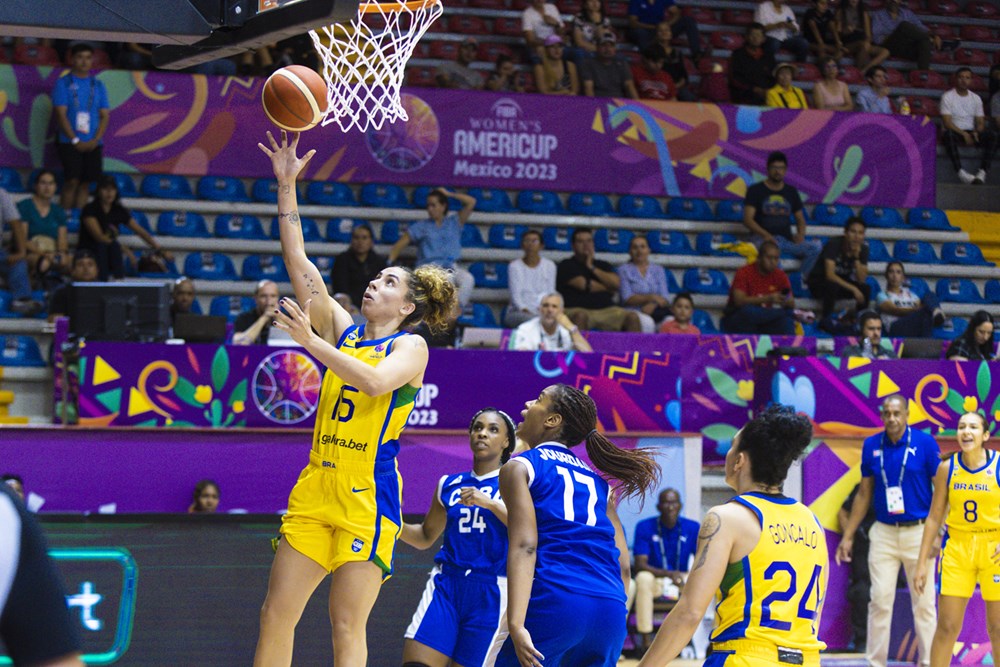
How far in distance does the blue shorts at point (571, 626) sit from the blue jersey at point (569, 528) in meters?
0.04

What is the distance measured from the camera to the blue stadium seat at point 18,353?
35.4ft

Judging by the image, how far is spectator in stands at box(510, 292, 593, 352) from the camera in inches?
393

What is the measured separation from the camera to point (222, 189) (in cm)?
1322

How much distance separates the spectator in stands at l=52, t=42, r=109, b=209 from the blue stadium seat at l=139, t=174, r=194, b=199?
0.67 m

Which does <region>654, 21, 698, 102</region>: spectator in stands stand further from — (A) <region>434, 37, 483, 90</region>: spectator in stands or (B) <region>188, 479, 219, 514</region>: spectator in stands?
(B) <region>188, 479, 219, 514</region>: spectator in stands

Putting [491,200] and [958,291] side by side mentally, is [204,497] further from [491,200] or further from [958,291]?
[958,291]

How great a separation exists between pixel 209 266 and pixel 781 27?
827 cm

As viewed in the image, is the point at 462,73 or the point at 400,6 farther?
the point at 462,73

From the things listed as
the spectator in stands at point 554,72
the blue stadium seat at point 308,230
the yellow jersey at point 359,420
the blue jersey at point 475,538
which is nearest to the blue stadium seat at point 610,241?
the spectator in stands at point 554,72

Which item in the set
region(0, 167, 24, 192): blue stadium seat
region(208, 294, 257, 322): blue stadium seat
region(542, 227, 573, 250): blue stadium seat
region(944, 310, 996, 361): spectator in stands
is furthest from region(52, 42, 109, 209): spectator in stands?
region(944, 310, 996, 361): spectator in stands

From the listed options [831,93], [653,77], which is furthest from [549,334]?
[831,93]

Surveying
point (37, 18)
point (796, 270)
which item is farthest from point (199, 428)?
point (796, 270)

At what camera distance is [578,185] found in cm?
1423

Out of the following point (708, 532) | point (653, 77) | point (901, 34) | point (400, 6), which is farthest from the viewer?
point (901, 34)
